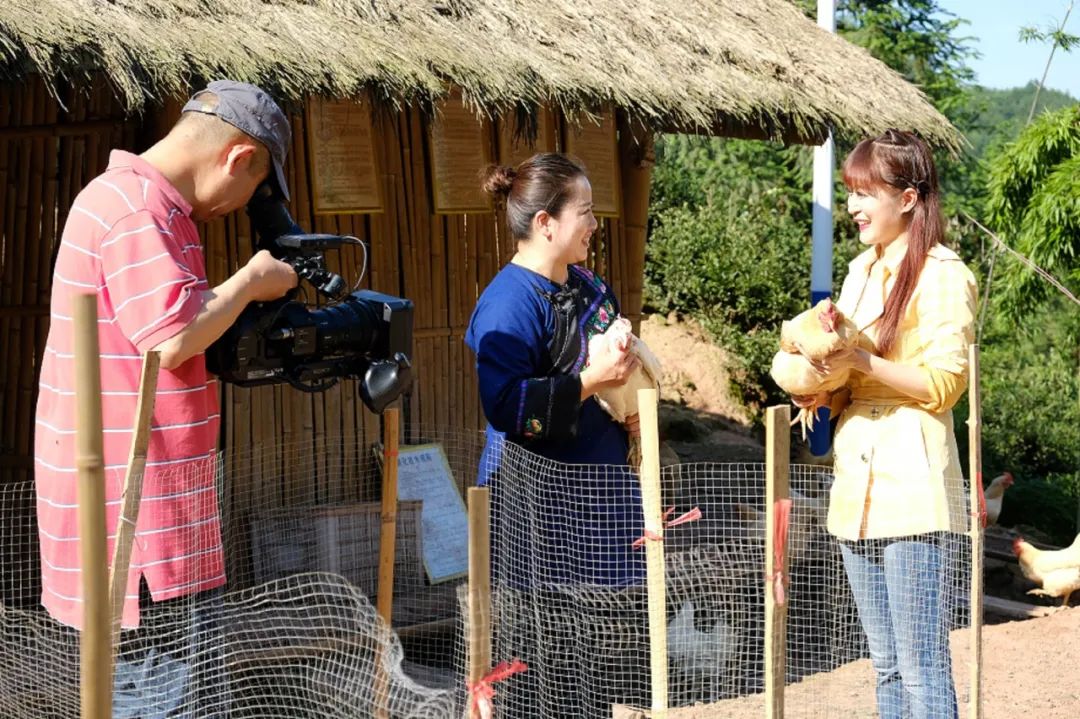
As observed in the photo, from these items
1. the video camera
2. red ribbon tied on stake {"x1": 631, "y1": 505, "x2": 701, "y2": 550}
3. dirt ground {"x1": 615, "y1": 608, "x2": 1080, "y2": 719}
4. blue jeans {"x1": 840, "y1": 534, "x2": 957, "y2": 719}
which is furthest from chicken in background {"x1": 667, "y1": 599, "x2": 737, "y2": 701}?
the video camera

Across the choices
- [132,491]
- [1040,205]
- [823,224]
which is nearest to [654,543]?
[132,491]

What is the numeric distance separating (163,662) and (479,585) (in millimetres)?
715

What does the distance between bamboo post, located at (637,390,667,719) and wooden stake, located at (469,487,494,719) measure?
48 centimetres

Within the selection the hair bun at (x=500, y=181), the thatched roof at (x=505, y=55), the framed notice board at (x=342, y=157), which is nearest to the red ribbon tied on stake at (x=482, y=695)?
the hair bun at (x=500, y=181)

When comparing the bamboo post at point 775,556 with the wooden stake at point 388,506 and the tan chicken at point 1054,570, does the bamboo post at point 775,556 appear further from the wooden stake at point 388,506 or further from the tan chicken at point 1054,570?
the tan chicken at point 1054,570

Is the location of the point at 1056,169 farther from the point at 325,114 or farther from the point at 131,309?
the point at 131,309

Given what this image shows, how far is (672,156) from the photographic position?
1648 cm

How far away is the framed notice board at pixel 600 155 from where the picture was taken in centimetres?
657

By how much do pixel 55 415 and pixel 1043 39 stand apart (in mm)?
11123

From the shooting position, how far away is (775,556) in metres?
3.11

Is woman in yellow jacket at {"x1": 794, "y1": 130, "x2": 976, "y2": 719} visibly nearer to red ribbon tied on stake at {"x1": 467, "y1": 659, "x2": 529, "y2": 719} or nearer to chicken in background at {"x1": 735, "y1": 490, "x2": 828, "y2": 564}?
red ribbon tied on stake at {"x1": 467, "y1": 659, "x2": 529, "y2": 719}

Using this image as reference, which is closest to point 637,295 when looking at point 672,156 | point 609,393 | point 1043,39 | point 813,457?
point 813,457

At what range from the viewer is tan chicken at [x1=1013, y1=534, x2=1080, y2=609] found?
267 inches

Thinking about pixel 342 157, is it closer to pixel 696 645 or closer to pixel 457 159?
pixel 457 159
